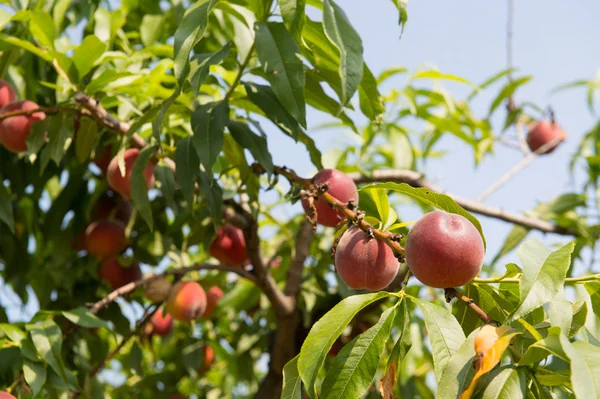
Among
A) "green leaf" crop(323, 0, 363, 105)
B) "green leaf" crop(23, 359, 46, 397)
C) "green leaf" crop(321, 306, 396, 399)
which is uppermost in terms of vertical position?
"green leaf" crop(323, 0, 363, 105)

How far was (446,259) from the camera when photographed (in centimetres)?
90

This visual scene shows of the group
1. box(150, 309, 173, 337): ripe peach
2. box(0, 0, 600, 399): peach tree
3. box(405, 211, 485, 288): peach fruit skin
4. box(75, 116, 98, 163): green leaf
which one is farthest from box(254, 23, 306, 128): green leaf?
box(150, 309, 173, 337): ripe peach

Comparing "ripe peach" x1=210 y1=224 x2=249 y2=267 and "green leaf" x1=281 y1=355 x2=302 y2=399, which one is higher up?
"green leaf" x1=281 y1=355 x2=302 y2=399

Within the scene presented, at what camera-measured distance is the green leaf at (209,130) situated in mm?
1209

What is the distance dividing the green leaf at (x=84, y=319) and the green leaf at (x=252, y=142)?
1.43 ft

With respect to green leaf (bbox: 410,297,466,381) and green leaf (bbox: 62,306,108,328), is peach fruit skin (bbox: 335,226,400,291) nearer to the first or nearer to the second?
green leaf (bbox: 410,297,466,381)

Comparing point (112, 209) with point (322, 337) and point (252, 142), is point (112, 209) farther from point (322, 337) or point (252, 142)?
point (322, 337)

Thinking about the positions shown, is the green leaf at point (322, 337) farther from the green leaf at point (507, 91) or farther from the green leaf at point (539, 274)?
the green leaf at point (507, 91)

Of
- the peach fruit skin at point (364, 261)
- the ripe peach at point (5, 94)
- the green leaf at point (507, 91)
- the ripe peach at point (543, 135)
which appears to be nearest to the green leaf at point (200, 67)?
the peach fruit skin at point (364, 261)

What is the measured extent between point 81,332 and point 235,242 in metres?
0.47

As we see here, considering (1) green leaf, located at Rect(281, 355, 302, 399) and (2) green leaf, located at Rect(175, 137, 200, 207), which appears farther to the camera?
(2) green leaf, located at Rect(175, 137, 200, 207)

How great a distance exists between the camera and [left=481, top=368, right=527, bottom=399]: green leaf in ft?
2.51

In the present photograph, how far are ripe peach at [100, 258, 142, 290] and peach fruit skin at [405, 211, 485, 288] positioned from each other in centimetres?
117

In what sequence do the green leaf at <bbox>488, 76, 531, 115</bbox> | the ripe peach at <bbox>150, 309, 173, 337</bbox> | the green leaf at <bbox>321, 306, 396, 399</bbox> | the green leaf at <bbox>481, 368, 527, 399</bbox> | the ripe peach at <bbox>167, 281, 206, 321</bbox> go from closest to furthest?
the green leaf at <bbox>481, 368, 527, 399</bbox>, the green leaf at <bbox>321, 306, 396, 399</bbox>, the ripe peach at <bbox>167, 281, 206, 321</bbox>, the ripe peach at <bbox>150, 309, 173, 337</bbox>, the green leaf at <bbox>488, 76, 531, 115</bbox>
